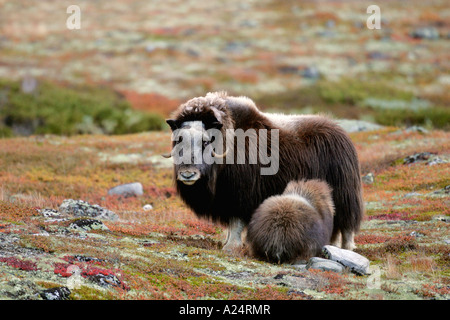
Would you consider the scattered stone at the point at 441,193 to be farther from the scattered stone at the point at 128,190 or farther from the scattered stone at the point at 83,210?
the scattered stone at the point at 128,190

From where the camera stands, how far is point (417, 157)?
49.8ft

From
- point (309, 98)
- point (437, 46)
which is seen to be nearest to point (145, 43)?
point (309, 98)

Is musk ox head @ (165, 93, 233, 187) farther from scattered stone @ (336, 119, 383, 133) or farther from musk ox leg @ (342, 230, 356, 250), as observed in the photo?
scattered stone @ (336, 119, 383, 133)

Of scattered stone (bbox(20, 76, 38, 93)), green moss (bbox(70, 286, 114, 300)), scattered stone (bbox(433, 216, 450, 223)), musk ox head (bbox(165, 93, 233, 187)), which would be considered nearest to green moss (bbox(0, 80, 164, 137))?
scattered stone (bbox(20, 76, 38, 93))

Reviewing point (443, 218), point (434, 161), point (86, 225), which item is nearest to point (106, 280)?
point (86, 225)

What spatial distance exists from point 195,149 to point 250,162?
3.45ft

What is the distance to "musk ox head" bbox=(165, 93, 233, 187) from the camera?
7855mm

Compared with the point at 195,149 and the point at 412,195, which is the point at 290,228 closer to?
the point at 195,149

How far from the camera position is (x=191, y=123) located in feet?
26.6

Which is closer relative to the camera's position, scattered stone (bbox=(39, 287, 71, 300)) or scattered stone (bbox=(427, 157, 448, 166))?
scattered stone (bbox=(39, 287, 71, 300))

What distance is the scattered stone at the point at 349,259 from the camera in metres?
6.95

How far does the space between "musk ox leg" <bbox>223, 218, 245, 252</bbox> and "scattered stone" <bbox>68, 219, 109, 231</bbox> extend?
6.13 feet

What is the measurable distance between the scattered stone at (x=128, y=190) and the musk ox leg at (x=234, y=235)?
583 cm
